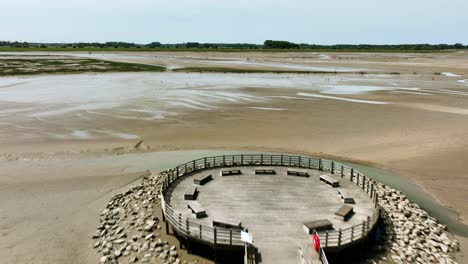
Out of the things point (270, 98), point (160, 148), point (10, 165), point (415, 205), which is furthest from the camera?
point (270, 98)

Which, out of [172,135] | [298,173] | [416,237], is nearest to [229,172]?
[298,173]

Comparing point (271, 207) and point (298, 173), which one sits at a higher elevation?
point (298, 173)

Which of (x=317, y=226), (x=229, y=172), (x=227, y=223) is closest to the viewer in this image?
(x=317, y=226)

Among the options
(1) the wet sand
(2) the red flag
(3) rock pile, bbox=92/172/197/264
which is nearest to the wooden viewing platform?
(2) the red flag

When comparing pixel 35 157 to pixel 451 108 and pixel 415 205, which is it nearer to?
pixel 415 205

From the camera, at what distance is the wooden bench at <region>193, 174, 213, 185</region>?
17.3 metres

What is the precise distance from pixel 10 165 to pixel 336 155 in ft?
79.2

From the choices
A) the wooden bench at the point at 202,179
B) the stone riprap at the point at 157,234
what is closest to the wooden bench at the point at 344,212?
the stone riprap at the point at 157,234

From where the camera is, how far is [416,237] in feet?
46.8

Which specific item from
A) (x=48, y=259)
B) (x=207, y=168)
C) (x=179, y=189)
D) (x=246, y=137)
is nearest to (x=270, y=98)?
(x=246, y=137)

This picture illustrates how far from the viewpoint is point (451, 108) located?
131 feet

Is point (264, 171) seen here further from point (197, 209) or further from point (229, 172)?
point (197, 209)

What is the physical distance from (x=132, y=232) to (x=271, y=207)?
21.2ft

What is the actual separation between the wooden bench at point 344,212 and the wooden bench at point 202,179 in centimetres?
699
